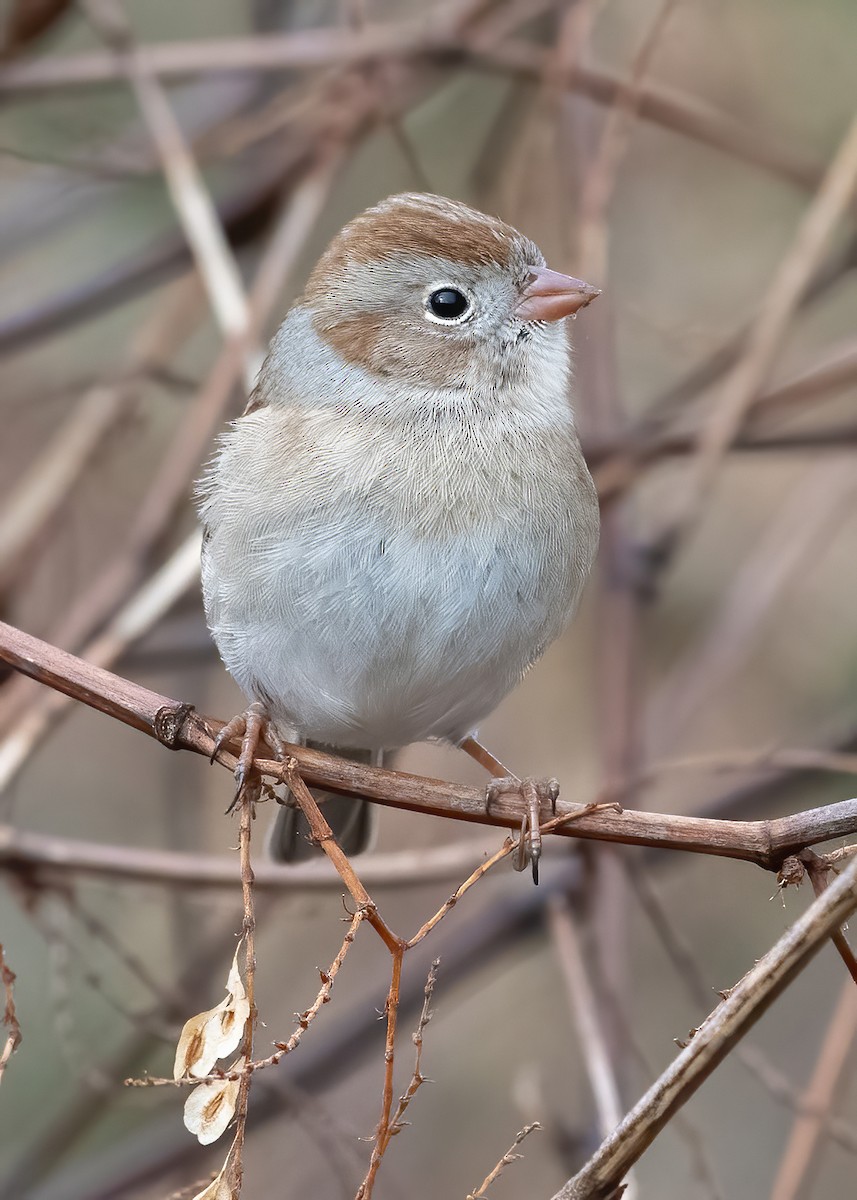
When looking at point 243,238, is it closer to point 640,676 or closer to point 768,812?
point 640,676

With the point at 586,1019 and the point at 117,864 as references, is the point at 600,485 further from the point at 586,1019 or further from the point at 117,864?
the point at 117,864

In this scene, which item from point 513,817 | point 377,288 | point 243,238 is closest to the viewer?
point 513,817

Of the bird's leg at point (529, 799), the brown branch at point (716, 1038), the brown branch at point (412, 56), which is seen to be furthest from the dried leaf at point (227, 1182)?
the brown branch at point (412, 56)

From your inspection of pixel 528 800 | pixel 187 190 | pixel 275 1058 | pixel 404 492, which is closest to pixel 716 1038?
pixel 275 1058

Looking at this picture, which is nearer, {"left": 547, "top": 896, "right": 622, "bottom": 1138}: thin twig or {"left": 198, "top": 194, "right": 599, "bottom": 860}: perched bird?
{"left": 198, "top": 194, "right": 599, "bottom": 860}: perched bird

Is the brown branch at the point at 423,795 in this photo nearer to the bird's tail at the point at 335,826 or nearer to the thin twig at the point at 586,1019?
the thin twig at the point at 586,1019

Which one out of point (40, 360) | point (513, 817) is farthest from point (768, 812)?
point (40, 360)

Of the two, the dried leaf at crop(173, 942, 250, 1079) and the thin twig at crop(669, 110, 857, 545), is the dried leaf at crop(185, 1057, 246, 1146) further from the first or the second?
the thin twig at crop(669, 110, 857, 545)

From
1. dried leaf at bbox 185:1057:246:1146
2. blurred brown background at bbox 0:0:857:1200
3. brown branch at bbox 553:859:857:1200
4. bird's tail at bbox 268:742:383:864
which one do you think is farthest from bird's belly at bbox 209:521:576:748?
brown branch at bbox 553:859:857:1200
